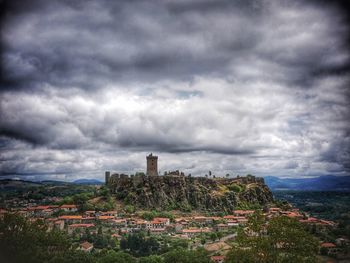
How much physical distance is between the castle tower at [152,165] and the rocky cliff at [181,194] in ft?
15.1

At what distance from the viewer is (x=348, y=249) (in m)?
20.7

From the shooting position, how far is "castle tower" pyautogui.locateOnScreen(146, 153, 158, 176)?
5647cm

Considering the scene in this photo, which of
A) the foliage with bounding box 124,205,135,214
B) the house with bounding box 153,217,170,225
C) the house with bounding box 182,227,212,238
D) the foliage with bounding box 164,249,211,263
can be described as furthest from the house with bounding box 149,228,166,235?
the foliage with bounding box 164,249,211,263

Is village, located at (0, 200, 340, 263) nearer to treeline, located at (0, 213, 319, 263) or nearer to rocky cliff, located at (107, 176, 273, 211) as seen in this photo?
rocky cliff, located at (107, 176, 273, 211)

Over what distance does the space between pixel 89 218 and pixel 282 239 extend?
112 feet

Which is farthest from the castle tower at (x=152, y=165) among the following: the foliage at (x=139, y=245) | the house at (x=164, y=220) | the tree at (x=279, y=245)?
the tree at (x=279, y=245)

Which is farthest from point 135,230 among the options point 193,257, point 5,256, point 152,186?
point 5,256

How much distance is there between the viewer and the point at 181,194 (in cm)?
5138

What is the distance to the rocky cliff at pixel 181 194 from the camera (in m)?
49.1

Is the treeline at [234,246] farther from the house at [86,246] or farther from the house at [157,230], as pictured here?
the house at [157,230]

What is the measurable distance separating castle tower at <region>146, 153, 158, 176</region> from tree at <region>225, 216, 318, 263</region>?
147ft

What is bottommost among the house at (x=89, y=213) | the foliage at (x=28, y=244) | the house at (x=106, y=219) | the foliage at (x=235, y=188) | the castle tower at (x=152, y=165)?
the house at (x=106, y=219)

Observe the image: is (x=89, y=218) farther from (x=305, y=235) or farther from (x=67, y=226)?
(x=305, y=235)

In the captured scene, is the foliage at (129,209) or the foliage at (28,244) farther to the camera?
the foliage at (129,209)
